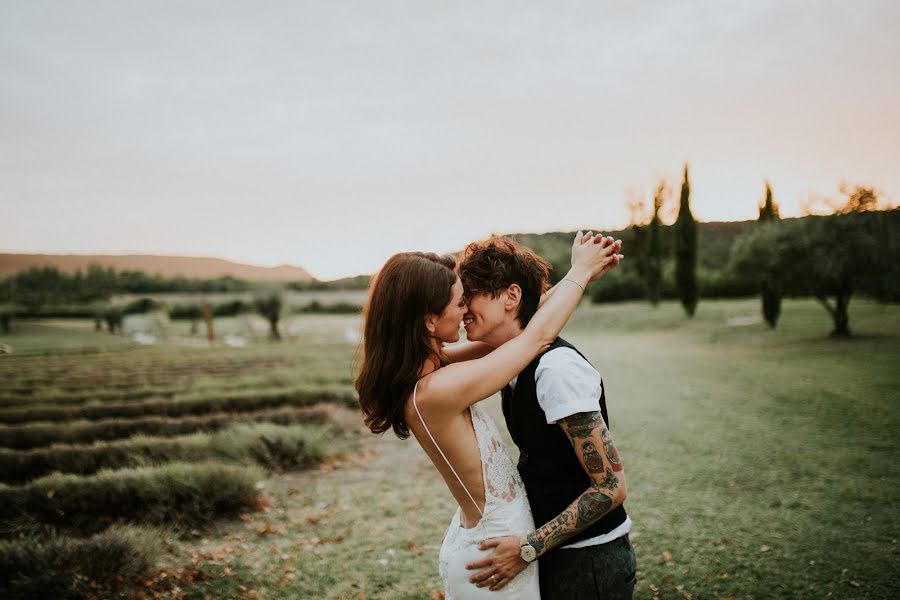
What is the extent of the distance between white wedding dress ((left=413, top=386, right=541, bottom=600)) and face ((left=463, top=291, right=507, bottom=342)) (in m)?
0.37

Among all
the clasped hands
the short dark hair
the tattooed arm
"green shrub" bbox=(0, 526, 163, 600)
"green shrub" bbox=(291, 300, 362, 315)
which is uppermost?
the short dark hair

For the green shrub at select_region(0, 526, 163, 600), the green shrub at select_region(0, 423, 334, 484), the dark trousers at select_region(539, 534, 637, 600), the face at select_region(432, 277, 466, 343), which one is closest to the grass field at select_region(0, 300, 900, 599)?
the green shrub at select_region(0, 526, 163, 600)

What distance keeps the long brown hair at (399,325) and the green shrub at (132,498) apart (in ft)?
17.8

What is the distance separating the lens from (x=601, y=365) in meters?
17.6

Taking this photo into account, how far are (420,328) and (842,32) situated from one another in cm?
1201

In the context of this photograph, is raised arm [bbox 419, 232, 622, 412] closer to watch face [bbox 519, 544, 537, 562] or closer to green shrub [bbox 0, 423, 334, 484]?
watch face [bbox 519, 544, 537, 562]

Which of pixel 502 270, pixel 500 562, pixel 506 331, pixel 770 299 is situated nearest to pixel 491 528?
pixel 500 562

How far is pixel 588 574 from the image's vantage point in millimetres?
1735

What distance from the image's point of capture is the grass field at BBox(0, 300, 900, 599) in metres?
4.48

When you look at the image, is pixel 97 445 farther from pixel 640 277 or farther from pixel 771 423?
pixel 640 277

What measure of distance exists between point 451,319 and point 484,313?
19 cm

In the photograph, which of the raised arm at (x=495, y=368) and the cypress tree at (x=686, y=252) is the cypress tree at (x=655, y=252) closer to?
A: the cypress tree at (x=686, y=252)

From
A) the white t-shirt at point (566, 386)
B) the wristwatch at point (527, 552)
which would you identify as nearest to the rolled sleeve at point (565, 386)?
the white t-shirt at point (566, 386)

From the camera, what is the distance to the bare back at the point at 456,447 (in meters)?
1.72
